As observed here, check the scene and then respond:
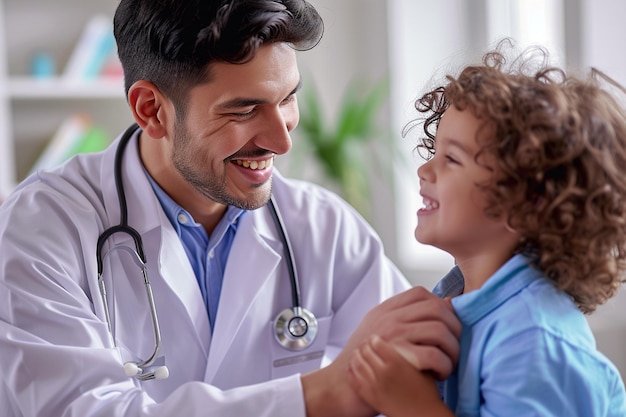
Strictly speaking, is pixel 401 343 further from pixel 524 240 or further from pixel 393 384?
pixel 524 240

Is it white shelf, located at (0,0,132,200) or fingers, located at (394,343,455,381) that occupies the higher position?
white shelf, located at (0,0,132,200)

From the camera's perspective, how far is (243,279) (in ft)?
5.65

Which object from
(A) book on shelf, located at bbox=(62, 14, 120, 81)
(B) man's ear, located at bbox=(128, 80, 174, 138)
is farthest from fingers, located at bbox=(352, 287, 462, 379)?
(A) book on shelf, located at bbox=(62, 14, 120, 81)

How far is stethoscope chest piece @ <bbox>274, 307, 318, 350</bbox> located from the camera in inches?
67.4

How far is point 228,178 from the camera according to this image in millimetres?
1701

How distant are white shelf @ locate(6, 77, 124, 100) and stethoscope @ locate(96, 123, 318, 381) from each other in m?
2.00

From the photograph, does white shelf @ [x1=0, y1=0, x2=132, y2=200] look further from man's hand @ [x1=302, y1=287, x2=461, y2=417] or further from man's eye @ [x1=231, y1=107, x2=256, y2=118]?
man's hand @ [x1=302, y1=287, x2=461, y2=417]

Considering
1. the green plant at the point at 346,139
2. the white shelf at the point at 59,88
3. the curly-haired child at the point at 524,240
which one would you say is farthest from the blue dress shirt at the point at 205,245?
the white shelf at the point at 59,88

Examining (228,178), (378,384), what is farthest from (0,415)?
(378,384)

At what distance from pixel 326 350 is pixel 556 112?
2.85 feet

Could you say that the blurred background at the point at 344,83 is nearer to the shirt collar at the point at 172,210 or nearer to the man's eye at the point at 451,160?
the shirt collar at the point at 172,210

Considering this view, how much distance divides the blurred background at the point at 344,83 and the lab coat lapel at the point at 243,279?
5.77 feet

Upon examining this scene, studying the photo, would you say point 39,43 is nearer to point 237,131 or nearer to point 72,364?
point 237,131

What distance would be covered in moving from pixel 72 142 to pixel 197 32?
7.62 feet
